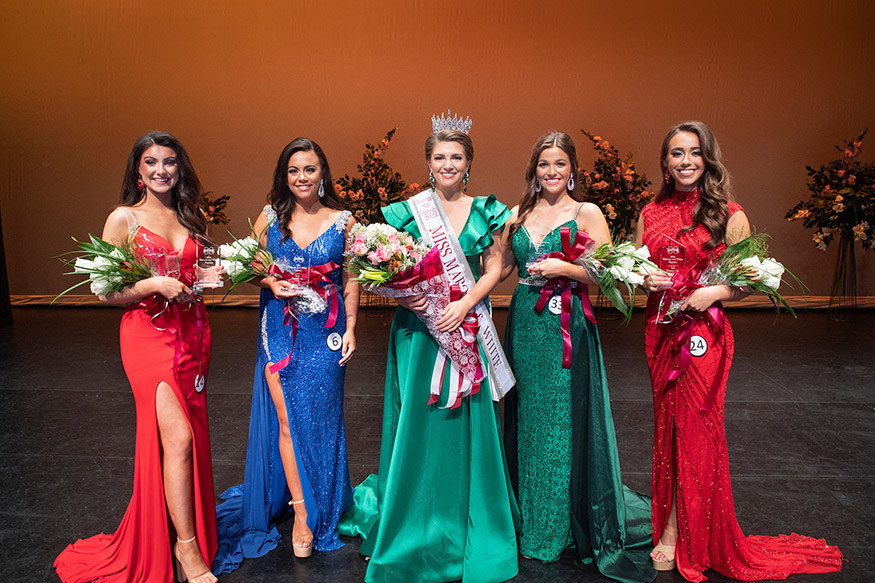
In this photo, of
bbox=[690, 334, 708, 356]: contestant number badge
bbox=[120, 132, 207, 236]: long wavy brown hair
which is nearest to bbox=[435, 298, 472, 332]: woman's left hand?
bbox=[690, 334, 708, 356]: contestant number badge

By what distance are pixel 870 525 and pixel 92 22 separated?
8.87 metres

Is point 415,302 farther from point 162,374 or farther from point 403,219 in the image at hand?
point 162,374

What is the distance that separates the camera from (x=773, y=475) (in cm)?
323

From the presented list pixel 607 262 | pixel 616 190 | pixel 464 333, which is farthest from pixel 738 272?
pixel 616 190

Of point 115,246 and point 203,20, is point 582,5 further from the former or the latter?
point 115,246

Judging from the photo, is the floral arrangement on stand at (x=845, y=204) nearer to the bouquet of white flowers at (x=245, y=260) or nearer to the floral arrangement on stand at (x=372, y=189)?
the floral arrangement on stand at (x=372, y=189)

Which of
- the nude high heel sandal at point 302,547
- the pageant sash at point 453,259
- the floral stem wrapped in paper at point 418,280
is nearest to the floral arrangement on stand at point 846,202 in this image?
the pageant sash at point 453,259

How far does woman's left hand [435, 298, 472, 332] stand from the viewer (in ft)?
7.45

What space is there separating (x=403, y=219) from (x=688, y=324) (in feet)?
3.56

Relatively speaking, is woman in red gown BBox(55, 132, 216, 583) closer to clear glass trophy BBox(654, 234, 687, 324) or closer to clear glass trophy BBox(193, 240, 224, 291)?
clear glass trophy BBox(193, 240, 224, 291)

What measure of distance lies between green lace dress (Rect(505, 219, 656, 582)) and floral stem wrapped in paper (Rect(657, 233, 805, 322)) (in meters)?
0.36

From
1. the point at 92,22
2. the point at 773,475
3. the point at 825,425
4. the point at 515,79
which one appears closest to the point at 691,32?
the point at 515,79

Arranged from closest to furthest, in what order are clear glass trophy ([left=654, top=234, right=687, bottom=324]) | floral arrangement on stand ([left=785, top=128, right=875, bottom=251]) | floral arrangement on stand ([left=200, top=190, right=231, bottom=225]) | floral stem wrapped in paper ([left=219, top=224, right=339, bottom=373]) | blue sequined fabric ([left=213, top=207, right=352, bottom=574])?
clear glass trophy ([left=654, top=234, right=687, bottom=324]) < floral stem wrapped in paper ([left=219, top=224, right=339, bottom=373]) < blue sequined fabric ([left=213, top=207, right=352, bottom=574]) < floral arrangement on stand ([left=785, top=128, right=875, bottom=251]) < floral arrangement on stand ([left=200, top=190, right=231, bottom=225])

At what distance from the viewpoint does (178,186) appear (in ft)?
7.78
